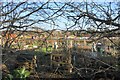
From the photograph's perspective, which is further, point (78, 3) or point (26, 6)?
point (26, 6)

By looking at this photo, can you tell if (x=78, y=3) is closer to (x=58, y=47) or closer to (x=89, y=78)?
(x=58, y=47)

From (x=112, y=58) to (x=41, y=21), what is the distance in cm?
104

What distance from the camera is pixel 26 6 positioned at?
10.3ft

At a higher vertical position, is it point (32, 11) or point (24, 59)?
point (32, 11)

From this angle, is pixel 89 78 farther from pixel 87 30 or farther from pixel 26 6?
pixel 26 6

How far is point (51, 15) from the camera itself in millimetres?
3100

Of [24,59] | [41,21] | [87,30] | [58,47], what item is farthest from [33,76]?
[87,30]

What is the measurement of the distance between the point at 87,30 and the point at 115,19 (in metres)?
0.34

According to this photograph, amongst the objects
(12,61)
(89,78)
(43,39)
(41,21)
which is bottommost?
(89,78)

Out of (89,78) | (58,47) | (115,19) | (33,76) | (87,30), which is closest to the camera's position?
(115,19)

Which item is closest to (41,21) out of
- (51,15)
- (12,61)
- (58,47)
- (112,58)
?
(51,15)

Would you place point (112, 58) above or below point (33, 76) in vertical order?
above

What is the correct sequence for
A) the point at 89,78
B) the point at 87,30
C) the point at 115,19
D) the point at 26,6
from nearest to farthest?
the point at 115,19, the point at 87,30, the point at 26,6, the point at 89,78

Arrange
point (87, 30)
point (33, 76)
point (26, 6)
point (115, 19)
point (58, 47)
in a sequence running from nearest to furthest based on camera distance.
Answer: point (115, 19) < point (87, 30) < point (26, 6) < point (58, 47) < point (33, 76)
